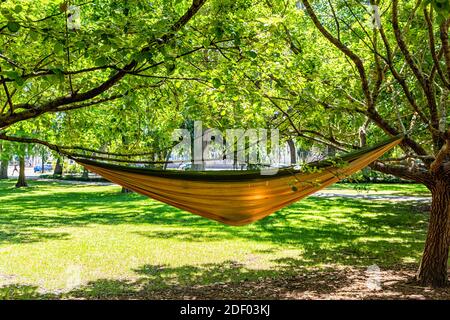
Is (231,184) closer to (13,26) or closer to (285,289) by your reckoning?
(285,289)

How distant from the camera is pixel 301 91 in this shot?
14.3ft

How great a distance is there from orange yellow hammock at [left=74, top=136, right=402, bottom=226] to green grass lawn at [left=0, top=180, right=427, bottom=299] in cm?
148

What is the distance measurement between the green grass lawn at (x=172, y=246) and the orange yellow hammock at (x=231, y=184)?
148 centimetres

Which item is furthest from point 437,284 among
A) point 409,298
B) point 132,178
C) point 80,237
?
point 80,237

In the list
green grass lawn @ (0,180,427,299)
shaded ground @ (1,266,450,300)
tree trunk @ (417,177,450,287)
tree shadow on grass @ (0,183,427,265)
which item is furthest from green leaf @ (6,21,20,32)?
tree shadow on grass @ (0,183,427,265)

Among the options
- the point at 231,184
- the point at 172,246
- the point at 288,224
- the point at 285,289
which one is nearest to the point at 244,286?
the point at 285,289

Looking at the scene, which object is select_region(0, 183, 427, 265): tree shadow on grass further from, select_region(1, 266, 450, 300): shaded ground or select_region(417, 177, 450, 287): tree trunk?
select_region(417, 177, 450, 287): tree trunk

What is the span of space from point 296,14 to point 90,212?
8286 mm

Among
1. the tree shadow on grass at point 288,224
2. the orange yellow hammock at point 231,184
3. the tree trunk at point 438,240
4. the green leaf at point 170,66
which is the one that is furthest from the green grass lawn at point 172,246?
the green leaf at point 170,66

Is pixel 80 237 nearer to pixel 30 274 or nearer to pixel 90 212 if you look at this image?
pixel 30 274

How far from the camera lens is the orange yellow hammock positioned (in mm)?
3822

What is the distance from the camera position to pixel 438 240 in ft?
15.2

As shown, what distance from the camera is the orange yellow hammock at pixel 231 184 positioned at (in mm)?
3822

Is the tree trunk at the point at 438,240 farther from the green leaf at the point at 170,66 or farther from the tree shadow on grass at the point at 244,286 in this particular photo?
the green leaf at the point at 170,66
